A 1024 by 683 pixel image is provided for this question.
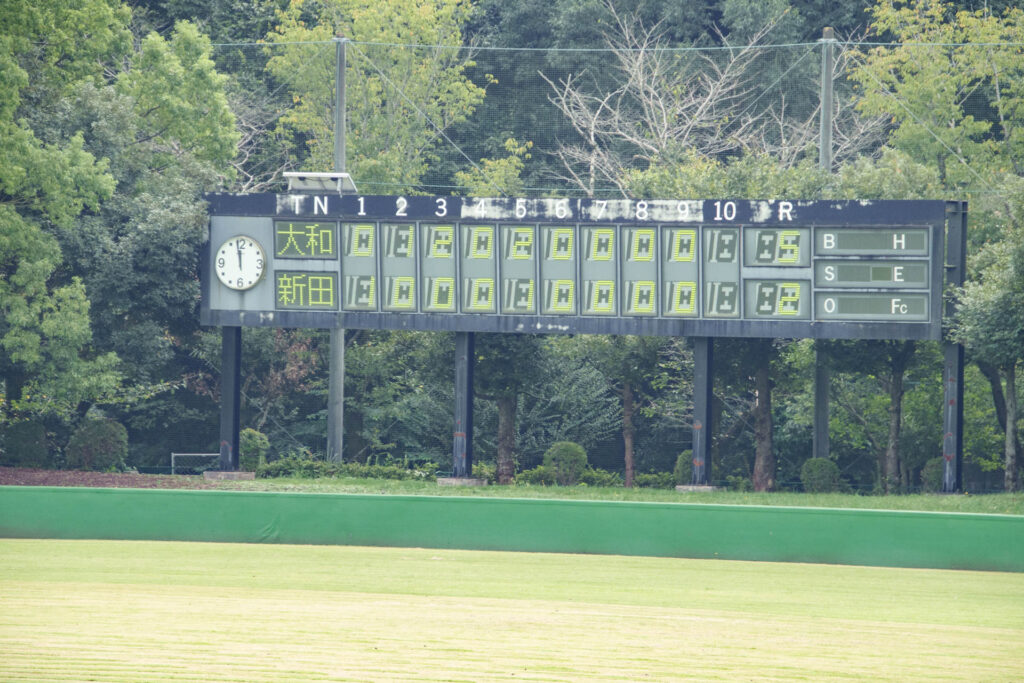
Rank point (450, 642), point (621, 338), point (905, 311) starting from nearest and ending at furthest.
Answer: point (450, 642), point (905, 311), point (621, 338)

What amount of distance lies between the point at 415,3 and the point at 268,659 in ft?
136

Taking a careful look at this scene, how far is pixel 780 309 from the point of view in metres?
30.4

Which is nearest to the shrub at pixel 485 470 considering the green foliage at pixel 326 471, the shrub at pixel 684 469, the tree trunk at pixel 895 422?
the green foliage at pixel 326 471

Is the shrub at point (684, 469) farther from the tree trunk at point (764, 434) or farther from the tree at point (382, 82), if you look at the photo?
Result: the tree at point (382, 82)

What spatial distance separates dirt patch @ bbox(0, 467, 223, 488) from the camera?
32469 mm

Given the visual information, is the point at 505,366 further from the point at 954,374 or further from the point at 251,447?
the point at 954,374

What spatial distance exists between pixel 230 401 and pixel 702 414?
11159 millimetres

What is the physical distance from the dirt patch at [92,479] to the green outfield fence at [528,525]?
5.82 metres

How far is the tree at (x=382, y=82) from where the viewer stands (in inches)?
1992

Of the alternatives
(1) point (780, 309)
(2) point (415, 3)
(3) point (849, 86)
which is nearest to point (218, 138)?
(2) point (415, 3)

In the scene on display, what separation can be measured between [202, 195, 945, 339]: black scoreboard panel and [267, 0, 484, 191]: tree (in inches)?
674

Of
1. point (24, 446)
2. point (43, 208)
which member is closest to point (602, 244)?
point (43, 208)

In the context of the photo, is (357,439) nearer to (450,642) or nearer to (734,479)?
(734,479)

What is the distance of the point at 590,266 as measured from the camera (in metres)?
31.1
